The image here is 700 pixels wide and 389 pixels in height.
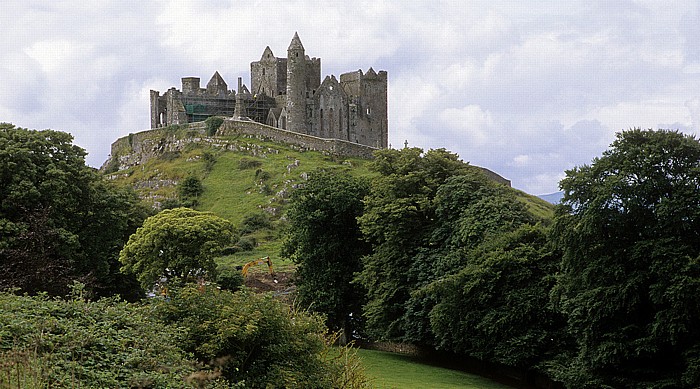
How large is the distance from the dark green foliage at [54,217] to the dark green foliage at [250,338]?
517 inches

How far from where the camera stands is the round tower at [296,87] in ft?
324

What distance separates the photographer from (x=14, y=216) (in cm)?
4038

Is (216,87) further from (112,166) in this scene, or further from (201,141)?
(112,166)

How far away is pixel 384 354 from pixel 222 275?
11153 mm

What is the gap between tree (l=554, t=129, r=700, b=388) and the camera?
31484 millimetres

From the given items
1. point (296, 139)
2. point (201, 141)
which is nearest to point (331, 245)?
point (296, 139)

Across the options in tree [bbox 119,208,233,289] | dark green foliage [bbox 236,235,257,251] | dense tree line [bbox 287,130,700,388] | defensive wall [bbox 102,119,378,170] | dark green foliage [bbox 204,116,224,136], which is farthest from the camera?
dark green foliage [bbox 204,116,224,136]

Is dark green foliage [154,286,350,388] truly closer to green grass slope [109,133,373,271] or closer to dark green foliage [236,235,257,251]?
green grass slope [109,133,373,271]

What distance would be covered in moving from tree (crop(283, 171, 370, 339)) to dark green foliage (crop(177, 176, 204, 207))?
36.3 m

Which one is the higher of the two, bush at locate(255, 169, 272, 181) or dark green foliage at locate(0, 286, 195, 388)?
bush at locate(255, 169, 272, 181)

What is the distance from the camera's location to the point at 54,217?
137ft

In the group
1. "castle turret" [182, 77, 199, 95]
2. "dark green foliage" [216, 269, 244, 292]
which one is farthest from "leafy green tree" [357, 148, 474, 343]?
"castle turret" [182, 77, 199, 95]

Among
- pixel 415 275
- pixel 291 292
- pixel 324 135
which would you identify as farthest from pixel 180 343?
pixel 324 135

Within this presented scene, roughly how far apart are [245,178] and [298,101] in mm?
13269
